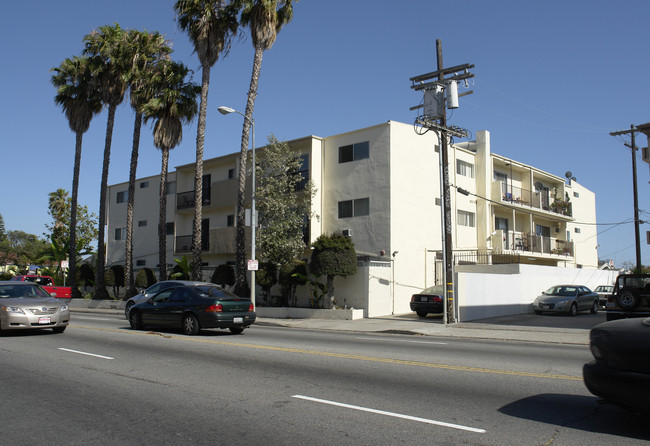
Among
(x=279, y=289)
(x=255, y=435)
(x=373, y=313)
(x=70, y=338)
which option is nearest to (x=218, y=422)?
(x=255, y=435)

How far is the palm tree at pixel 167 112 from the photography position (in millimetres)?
30641

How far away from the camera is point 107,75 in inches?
1320

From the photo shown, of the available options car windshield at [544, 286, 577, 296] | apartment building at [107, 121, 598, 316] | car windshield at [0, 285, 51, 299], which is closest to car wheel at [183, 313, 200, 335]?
car windshield at [0, 285, 51, 299]

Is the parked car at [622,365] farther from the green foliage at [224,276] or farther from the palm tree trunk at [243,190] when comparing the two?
the green foliage at [224,276]

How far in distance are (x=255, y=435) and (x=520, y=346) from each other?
10298 mm

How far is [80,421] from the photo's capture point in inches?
237

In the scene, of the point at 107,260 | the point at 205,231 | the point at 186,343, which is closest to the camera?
the point at 186,343

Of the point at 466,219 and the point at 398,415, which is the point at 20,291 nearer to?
the point at 398,415

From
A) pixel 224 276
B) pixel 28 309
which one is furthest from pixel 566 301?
pixel 28 309

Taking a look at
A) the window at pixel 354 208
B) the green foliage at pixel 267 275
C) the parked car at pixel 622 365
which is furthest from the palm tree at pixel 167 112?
the parked car at pixel 622 365

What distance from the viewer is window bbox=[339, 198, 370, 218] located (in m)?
26.7

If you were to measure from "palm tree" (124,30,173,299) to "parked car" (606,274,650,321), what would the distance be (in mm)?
26334

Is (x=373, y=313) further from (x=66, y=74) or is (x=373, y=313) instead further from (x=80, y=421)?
(x=66, y=74)

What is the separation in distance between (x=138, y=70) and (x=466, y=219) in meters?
21.5
